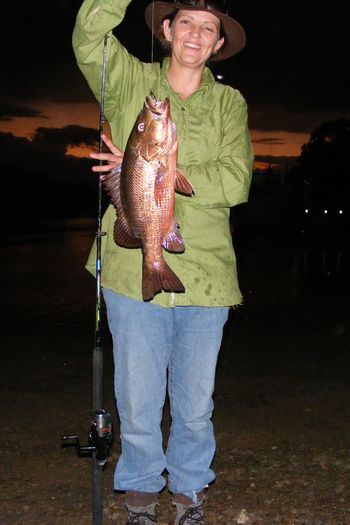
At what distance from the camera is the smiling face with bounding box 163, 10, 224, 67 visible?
10.9 feet

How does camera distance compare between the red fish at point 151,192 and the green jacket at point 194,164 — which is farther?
the green jacket at point 194,164

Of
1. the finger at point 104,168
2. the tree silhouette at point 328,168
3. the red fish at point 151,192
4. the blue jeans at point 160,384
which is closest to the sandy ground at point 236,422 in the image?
the blue jeans at point 160,384

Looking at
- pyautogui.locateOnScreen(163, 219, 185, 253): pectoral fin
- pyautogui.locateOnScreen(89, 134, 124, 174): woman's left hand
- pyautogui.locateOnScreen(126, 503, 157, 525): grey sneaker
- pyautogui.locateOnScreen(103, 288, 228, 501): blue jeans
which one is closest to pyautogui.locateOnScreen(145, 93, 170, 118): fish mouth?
pyautogui.locateOnScreen(89, 134, 124, 174): woman's left hand

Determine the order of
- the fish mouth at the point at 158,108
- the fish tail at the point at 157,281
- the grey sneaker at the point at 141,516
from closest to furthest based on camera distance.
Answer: the fish mouth at the point at 158,108 → the fish tail at the point at 157,281 → the grey sneaker at the point at 141,516

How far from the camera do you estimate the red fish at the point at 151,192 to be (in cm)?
280

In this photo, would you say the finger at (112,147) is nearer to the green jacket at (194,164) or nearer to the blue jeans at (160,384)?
the green jacket at (194,164)

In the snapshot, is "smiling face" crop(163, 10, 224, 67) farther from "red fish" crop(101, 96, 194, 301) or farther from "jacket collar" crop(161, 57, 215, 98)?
"red fish" crop(101, 96, 194, 301)

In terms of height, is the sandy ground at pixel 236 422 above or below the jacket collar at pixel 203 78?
below

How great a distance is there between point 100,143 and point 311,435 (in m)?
3.42

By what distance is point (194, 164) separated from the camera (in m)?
3.29

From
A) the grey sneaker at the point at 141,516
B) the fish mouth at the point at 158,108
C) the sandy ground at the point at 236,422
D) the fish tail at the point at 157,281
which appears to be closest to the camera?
the fish mouth at the point at 158,108

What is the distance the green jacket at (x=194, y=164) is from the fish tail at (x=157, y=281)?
0.46 feet

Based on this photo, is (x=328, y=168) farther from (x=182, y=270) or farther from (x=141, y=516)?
(x=141, y=516)

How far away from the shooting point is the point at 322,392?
22.7 ft
